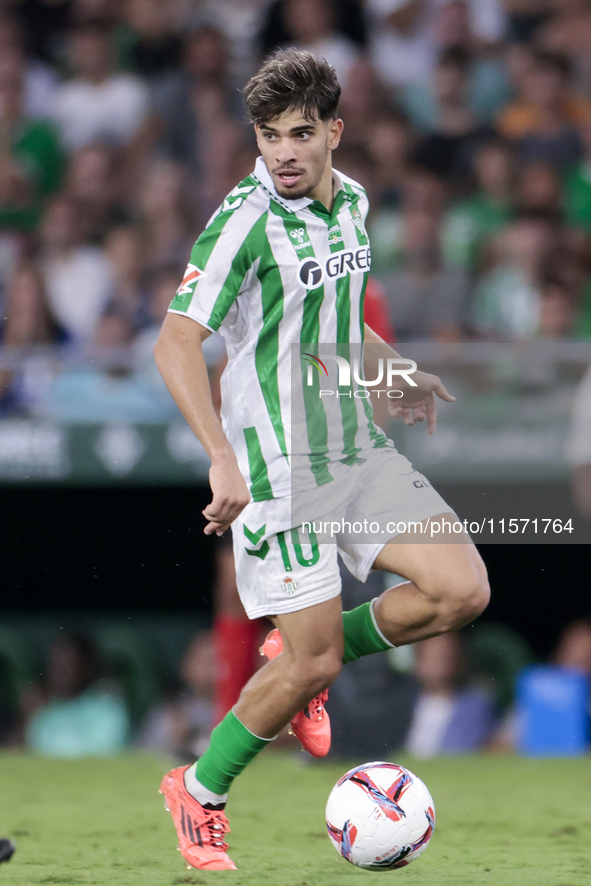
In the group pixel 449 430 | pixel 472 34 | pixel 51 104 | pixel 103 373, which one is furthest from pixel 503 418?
pixel 51 104

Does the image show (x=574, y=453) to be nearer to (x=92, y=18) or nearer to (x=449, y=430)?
(x=449, y=430)

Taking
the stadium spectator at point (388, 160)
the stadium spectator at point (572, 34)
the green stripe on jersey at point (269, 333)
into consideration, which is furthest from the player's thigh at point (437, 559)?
the stadium spectator at point (572, 34)

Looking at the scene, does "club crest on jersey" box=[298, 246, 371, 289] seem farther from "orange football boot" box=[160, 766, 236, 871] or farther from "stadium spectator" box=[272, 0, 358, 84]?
"stadium spectator" box=[272, 0, 358, 84]

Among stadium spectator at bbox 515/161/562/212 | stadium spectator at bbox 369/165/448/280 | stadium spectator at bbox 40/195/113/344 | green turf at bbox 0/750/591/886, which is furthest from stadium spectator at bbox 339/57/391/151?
green turf at bbox 0/750/591/886

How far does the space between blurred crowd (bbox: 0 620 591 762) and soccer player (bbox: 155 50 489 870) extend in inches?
113

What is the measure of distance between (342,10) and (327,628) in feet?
21.8

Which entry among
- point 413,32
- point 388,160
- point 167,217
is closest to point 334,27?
point 413,32

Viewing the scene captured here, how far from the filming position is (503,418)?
6105 mm

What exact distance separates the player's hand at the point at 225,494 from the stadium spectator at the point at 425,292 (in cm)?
372

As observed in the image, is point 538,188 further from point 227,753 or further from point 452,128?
point 227,753

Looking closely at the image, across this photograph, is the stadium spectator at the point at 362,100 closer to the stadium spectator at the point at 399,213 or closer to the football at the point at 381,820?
the stadium spectator at the point at 399,213

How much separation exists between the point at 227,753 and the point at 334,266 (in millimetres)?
1439

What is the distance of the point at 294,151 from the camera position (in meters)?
3.41

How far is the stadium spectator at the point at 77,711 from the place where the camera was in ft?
23.3
